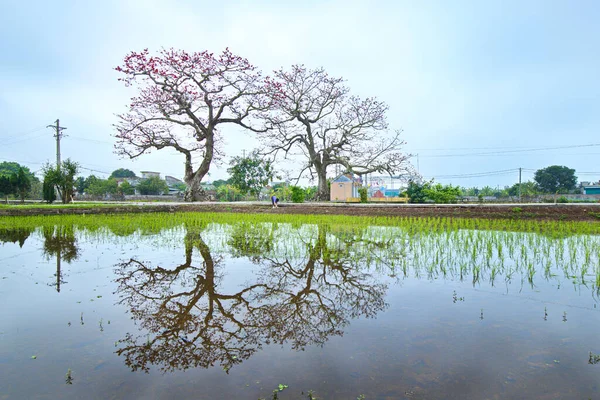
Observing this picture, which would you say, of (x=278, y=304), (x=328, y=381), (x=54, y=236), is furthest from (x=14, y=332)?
(x=54, y=236)

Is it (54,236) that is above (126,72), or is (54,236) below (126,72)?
below

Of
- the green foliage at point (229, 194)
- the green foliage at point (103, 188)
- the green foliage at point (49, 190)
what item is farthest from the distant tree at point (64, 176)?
the green foliage at point (103, 188)

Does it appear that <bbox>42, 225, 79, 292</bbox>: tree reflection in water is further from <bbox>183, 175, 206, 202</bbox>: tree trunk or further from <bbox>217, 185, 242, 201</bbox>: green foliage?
<bbox>217, 185, 242, 201</bbox>: green foliage

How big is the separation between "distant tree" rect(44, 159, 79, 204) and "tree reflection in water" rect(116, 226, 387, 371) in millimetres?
24107

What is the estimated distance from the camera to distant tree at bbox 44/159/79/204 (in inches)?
A: 989

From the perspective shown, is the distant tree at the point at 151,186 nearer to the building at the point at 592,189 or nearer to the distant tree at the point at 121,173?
the distant tree at the point at 121,173

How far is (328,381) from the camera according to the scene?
2322mm

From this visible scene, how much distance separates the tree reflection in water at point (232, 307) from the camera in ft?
9.23

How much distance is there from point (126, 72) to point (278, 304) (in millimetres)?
20850

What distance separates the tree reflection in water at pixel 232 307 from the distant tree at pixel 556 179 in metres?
62.6

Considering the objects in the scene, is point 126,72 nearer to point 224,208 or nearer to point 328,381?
point 224,208

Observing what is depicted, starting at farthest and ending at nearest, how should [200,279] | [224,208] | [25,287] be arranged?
[224,208], [200,279], [25,287]

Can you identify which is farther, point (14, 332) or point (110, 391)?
point (14, 332)

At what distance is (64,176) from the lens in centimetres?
2542
